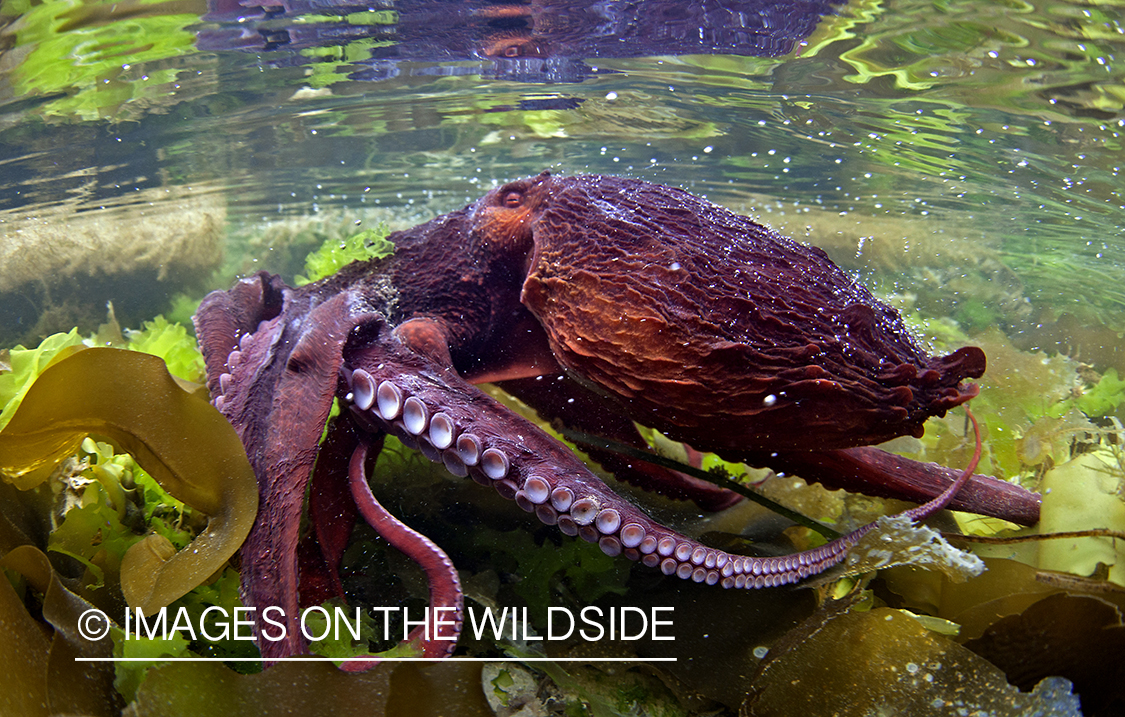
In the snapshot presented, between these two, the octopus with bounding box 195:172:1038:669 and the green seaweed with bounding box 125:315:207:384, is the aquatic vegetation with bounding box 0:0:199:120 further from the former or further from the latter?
the octopus with bounding box 195:172:1038:669

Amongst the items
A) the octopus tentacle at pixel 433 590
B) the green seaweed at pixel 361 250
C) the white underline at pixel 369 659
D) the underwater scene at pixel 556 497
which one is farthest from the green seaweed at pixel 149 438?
the green seaweed at pixel 361 250

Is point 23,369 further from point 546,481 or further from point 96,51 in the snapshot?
point 96,51

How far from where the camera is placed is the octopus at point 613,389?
115 cm

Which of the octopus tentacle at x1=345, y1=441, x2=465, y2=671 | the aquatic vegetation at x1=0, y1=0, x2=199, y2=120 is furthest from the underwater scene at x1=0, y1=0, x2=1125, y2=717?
the aquatic vegetation at x1=0, y1=0, x2=199, y2=120

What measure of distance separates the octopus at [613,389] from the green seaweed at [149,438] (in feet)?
0.23

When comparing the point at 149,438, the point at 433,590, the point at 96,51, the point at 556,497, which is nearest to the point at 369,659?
the point at 433,590

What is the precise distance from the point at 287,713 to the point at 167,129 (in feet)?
19.0

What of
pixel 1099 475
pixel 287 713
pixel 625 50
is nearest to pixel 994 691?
pixel 1099 475

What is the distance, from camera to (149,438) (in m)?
1.30

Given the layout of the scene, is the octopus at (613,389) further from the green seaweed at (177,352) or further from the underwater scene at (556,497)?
the green seaweed at (177,352)

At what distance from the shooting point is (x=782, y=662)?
1.17 meters

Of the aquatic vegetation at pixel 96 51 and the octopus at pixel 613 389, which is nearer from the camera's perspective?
the octopus at pixel 613 389

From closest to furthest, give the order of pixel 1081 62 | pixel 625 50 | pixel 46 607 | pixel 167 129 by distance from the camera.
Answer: pixel 46 607, pixel 1081 62, pixel 625 50, pixel 167 129

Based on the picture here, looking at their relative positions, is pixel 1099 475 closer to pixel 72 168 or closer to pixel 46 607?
pixel 46 607
